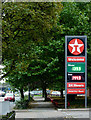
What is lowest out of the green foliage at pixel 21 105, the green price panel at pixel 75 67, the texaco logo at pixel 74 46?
the green foliage at pixel 21 105

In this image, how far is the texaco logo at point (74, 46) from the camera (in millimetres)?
26422

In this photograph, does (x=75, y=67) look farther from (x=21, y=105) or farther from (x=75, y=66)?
(x=21, y=105)

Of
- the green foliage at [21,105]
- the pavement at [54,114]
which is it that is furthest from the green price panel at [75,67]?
the green foliage at [21,105]

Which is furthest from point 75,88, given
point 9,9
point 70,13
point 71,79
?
point 9,9

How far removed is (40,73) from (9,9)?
53.9 feet

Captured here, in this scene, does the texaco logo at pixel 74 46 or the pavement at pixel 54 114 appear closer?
the pavement at pixel 54 114

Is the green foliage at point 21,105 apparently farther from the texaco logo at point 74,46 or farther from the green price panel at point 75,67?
the texaco logo at point 74,46

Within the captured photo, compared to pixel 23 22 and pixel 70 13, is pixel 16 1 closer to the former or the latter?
pixel 23 22

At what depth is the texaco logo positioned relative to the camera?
26.4 meters

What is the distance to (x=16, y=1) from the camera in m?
11.5

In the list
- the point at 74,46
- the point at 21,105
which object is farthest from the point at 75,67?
the point at 21,105

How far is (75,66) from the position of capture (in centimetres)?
2641

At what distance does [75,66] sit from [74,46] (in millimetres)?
1945

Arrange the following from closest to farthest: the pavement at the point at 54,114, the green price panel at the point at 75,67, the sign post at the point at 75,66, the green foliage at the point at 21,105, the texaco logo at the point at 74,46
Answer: the pavement at the point at 54,114 < the sign post at the point at 75,66 < the green price panel at the point at 75,67 < the texaco logo at the point at 74,46 < the green foliage at the point at 21,105
